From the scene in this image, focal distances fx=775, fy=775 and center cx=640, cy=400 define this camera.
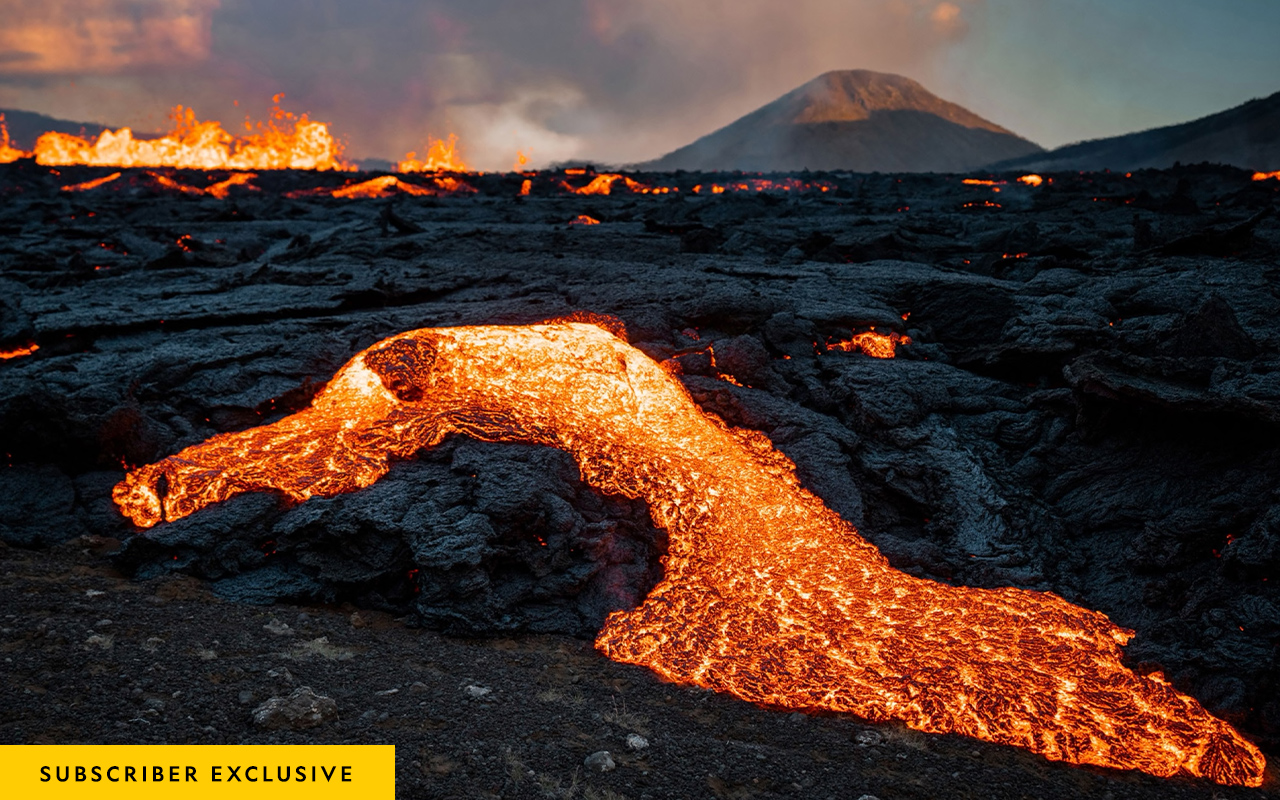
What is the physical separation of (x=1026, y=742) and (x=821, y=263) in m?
8.73

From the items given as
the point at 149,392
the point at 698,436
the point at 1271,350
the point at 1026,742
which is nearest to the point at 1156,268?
the point at 1271,350

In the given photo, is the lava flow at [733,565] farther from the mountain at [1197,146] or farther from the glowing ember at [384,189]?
the mountain at [1197,146]

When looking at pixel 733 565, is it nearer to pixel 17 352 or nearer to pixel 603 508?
pixel 603 508

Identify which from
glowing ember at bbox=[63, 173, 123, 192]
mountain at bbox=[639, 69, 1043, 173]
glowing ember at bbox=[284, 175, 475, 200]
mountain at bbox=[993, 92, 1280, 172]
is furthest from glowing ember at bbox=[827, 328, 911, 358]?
mountain at bbox=[639, 69, 1043, 173]

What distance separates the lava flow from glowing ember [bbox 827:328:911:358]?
2.18 meters

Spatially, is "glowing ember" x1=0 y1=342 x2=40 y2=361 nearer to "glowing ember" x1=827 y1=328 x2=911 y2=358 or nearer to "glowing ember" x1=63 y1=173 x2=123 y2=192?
"glowing ember" x1=827 y1=328 x2=911 y2=358

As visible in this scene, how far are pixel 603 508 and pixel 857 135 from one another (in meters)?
155

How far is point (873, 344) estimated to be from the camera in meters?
8.41

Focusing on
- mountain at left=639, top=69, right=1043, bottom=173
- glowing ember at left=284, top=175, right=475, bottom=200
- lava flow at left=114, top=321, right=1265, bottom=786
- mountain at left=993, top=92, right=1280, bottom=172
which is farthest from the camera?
mountain at left=639, top=69, right=1043, bottom=173

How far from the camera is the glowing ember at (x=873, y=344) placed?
8.32 m

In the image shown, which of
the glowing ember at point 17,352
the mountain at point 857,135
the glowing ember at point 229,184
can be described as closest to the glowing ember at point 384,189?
the glowing ember at point 229,184

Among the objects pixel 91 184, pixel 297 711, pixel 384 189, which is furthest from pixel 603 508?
pixel 91 184

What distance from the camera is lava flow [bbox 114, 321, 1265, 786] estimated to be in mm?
4191

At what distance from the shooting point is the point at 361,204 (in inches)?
841
